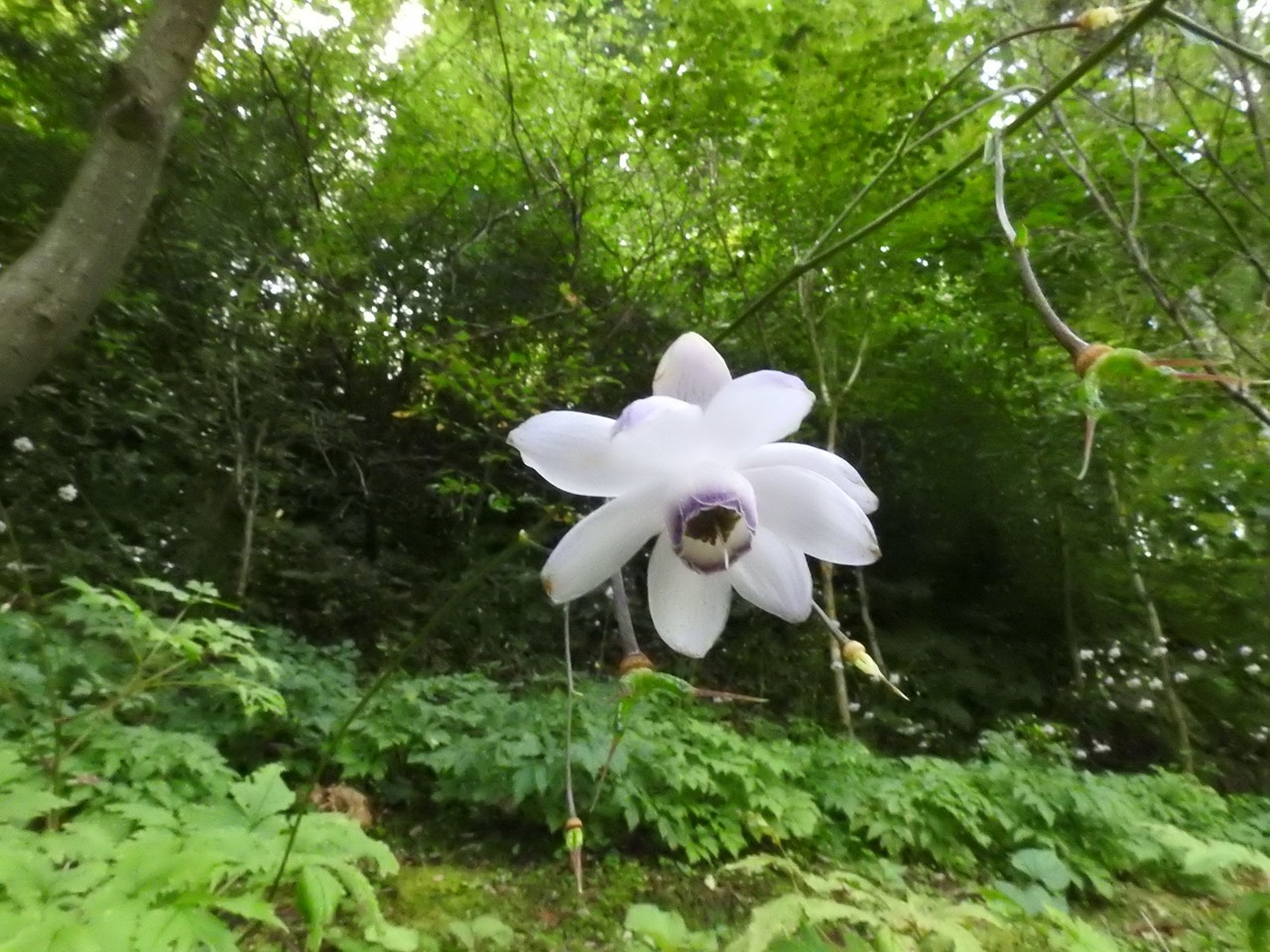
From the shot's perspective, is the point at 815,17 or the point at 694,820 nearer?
the point at 694,820

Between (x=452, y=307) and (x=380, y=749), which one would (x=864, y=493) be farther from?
(x=452, y=307)

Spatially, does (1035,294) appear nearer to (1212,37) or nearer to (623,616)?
(1212,37)

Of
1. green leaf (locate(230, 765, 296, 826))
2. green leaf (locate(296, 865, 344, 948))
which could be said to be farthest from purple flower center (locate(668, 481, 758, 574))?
green leaf (locate(230, 765, 296, 826))

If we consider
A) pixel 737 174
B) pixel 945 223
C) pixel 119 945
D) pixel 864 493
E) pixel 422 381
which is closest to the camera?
pixel 864 493

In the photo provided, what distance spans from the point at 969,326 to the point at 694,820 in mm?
2534

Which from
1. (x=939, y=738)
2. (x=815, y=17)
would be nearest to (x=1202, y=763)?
(x=939, y=738)

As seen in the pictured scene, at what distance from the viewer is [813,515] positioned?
51 centimetres

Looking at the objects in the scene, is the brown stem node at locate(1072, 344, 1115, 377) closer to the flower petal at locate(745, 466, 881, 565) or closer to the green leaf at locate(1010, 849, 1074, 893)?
the flower petal at locate(745, 466, 881, 565)

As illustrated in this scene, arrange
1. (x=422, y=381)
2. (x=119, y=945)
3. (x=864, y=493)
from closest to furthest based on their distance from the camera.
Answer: (x=864, y=493), (x=119, y=945), (x=422, y=381)

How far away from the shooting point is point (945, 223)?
3035mm

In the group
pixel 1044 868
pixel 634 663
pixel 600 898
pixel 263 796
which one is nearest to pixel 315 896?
pixel 263 796

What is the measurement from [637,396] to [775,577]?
9.97 feet

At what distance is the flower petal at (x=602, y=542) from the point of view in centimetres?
49

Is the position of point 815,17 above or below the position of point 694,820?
above
